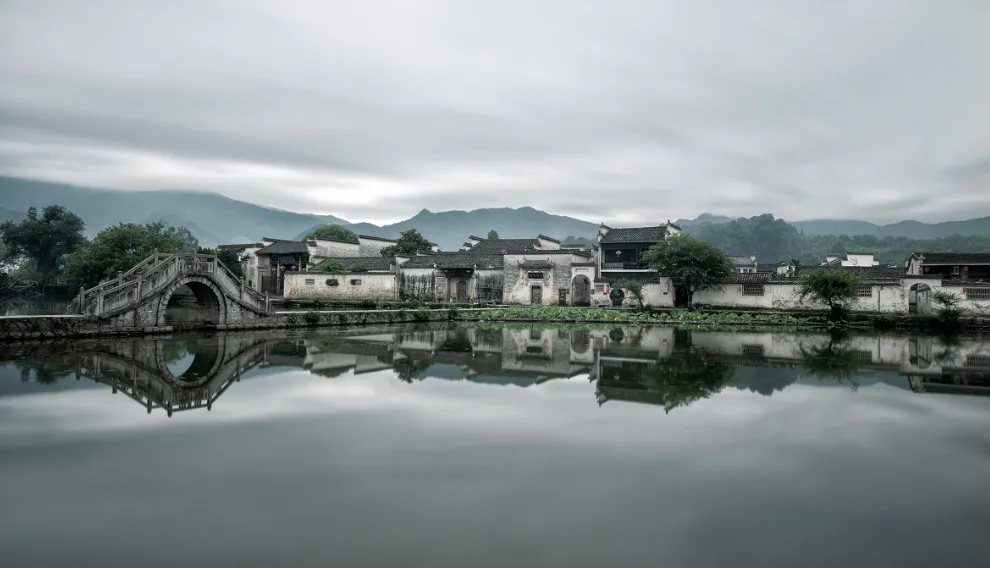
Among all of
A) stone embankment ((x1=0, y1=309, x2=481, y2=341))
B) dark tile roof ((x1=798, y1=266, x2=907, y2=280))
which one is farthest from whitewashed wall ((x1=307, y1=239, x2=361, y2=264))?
dark tile roof ((x1=798, y1=266, x2=907, y2=280))

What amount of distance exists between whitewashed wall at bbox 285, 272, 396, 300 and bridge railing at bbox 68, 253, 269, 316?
56.3 ft

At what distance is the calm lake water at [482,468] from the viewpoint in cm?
441

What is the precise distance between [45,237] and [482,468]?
Result: 2333 inches

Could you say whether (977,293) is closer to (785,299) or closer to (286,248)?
(785,299)

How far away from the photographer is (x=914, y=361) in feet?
50.3

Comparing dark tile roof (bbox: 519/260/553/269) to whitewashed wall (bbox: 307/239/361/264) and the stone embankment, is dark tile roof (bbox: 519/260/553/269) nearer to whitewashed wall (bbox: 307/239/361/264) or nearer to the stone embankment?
the stone embankment

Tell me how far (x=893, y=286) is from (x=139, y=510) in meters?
34.8

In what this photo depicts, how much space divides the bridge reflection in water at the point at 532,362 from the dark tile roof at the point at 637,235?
1965 cm

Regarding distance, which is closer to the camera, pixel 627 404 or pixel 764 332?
pixel 627 404

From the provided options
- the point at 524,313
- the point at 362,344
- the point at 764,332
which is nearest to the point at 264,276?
the point at 524,313

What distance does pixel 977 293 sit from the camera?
1145 inches

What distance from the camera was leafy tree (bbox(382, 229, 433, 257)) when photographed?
48.9 meters

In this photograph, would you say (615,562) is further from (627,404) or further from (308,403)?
(308,403)

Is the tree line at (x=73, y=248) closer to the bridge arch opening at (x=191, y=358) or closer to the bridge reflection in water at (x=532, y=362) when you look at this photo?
the bridge arch opening at (x=191, y=358)
